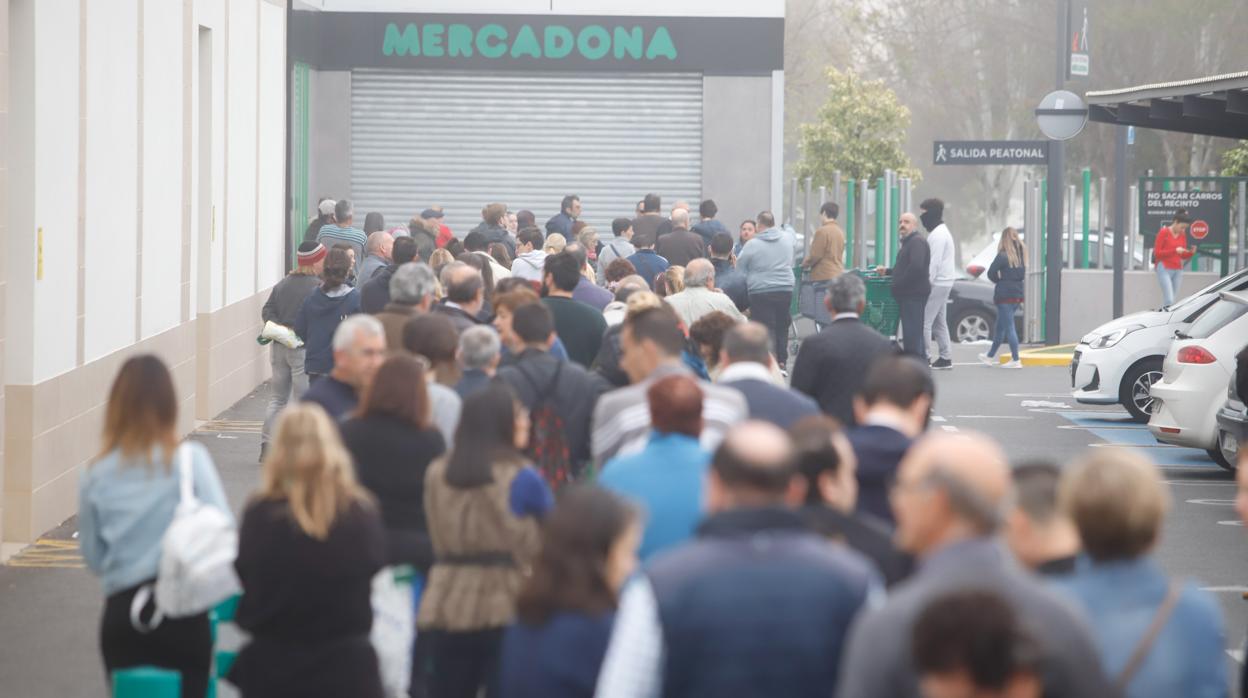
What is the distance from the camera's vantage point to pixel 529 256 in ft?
56.4

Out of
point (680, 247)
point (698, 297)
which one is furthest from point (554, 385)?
point (680, 247)

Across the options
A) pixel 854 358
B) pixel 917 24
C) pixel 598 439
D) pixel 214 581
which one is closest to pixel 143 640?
pixel 214 581

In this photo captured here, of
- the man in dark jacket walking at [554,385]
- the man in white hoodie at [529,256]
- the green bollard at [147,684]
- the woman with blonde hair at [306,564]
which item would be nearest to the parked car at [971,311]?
the man in white hoodie at [529,256]

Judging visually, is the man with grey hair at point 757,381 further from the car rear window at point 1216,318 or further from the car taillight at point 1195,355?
the car rear window at point 1216,318

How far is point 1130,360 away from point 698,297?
22.8 ft

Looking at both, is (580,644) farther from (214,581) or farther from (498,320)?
(498,320)

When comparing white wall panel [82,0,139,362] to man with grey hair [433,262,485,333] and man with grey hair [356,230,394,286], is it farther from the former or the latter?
man with grey hair [433,262,485,333]

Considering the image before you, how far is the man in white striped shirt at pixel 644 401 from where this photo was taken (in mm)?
6961

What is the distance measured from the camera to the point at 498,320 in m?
9.57

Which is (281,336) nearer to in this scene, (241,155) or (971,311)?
(241,155)

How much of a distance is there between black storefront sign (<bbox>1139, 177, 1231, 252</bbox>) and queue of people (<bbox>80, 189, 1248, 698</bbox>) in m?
17.8

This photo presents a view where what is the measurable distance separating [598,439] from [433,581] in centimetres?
104

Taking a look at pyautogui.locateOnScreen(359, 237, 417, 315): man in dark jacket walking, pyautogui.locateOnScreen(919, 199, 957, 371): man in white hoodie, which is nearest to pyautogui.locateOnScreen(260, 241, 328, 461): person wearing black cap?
pyautogui.locateOnScreen(359, 237, 417, 315): man in dark jacket walking

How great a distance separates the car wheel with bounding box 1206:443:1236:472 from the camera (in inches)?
579
